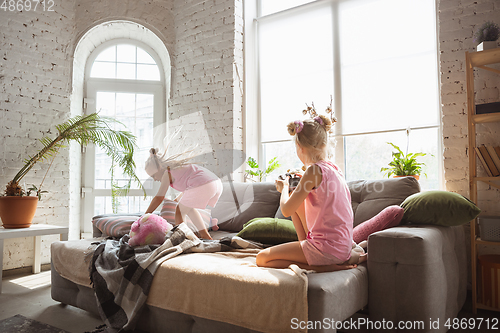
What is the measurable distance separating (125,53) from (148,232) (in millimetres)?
3007

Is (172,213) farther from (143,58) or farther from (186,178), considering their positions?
(143,58)

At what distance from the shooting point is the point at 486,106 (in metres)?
2.35

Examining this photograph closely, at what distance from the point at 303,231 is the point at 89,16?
3.62 meters

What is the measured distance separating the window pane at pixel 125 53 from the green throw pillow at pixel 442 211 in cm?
370

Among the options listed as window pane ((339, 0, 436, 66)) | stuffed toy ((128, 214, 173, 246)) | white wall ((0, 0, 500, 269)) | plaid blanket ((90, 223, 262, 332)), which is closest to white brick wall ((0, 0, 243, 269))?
white wall ((0, 0, 500, 269))

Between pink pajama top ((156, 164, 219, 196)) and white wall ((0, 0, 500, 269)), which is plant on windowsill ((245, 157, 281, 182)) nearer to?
white wall ((0, 0, 500, 269))

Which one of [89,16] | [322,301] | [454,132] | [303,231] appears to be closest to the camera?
Result: [322,301]

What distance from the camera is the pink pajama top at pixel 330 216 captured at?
5.28ft

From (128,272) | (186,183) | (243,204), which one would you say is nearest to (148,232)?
(128,272)

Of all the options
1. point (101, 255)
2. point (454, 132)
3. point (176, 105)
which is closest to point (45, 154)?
point (176, 105)

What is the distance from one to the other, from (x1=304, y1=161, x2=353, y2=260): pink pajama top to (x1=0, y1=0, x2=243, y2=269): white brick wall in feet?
7.24

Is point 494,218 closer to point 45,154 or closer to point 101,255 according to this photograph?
point 101,255

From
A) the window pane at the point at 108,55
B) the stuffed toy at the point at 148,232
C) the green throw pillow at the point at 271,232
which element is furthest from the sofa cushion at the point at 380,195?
the window pane at the point at 108,55

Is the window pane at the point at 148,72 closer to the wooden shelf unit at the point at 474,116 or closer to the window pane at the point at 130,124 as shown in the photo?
the window pane at the point at 130,124
